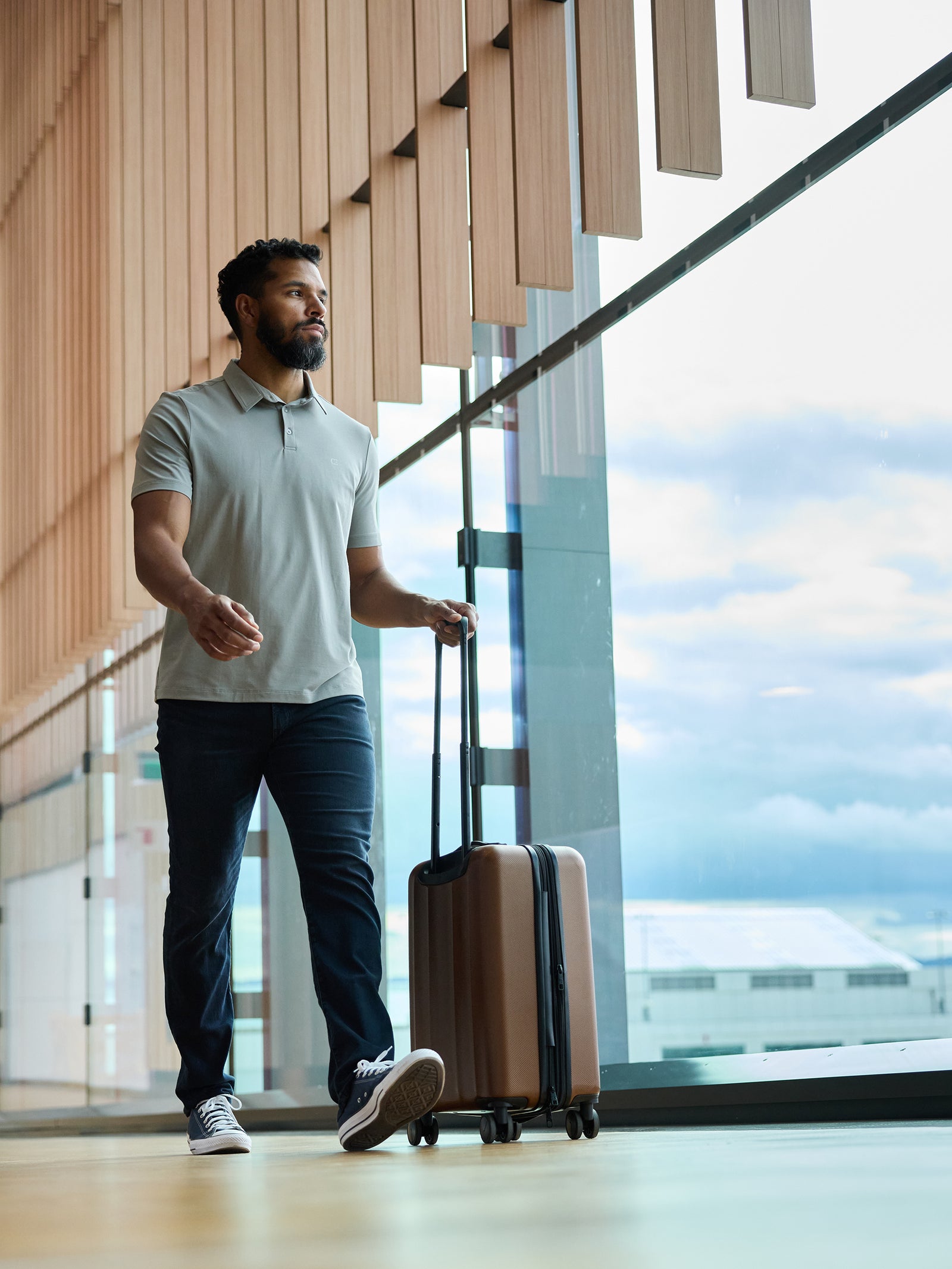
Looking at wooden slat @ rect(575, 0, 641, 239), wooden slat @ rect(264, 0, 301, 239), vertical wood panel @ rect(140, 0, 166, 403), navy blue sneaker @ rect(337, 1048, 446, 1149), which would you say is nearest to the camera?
navy blue sneaker @ rect(337, 1048, 446, 1149)

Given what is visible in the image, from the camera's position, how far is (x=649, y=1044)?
3.47 meters

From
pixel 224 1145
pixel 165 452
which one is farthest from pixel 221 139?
pixel 224 1145

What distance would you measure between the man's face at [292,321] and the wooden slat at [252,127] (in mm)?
2069

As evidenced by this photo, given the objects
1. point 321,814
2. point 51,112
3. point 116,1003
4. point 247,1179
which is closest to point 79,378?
point 51,112

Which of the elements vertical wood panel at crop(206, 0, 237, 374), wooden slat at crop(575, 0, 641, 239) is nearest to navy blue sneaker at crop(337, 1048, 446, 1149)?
wooden slat at crop(575, 0, 641, 239)

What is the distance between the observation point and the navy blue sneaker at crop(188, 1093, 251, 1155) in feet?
7.36

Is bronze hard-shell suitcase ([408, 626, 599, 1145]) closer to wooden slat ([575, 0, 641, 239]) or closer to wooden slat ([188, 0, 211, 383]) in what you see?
wooden slat ([575, 0, 641, 239])

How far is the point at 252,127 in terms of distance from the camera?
4594 mm

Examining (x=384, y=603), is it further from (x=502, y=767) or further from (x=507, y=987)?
(x=502, y=767)

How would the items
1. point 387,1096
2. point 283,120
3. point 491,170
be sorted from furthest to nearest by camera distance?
point 283,120 → point 491,170 → point 387,1096

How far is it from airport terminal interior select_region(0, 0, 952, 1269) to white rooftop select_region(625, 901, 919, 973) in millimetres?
11

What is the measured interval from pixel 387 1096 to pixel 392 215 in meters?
2.65

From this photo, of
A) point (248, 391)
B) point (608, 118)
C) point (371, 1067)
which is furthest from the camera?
point (608, 118)

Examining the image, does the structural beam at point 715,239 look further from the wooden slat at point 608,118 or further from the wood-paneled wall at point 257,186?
the wooden slat at point 608,118
